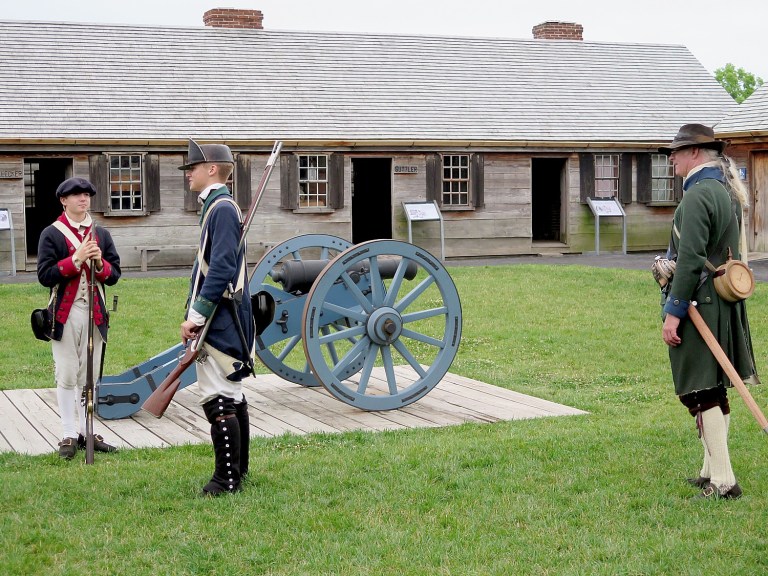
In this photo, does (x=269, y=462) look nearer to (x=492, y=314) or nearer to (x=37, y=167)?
(x=492, y=314)

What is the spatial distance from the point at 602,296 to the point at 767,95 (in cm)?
871

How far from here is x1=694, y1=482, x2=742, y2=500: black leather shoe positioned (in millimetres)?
5527

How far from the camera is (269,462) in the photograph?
21.0ft

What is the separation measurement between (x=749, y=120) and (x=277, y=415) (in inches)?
608

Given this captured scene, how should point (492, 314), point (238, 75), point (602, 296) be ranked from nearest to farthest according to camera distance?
point (492, 314), point (602, 296), point (238, 75)

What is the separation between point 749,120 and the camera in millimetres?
20719

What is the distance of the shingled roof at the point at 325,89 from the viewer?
2073 centimetres

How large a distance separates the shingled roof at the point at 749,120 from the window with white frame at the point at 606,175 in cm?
288

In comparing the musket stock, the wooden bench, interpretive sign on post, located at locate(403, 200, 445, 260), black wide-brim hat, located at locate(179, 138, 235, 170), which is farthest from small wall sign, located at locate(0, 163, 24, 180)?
the musket stock

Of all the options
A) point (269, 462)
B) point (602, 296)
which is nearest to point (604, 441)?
point (269, 462)

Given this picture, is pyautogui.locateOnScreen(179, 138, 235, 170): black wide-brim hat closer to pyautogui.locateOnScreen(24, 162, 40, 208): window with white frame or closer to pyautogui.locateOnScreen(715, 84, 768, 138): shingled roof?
pyautogui.locateOnScreen(715, 84, 768, 138): shingled roof

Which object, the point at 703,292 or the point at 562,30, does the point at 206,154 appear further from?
the point at 562,30

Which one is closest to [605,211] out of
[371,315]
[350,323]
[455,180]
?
[455,180]

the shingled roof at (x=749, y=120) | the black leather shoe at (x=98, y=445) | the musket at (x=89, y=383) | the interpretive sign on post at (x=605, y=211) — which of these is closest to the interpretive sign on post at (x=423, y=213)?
the interpretive sign on post at (x=605, y=211)
